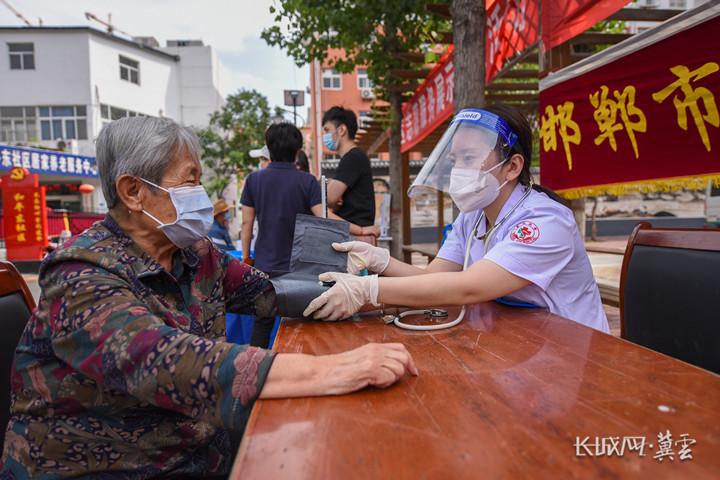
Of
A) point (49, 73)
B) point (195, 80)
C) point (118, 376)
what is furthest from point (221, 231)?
point (195, 80)

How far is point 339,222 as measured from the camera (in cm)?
170

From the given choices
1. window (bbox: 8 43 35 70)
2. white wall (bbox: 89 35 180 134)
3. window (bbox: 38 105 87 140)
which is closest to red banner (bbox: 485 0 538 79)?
white wall (bbox: 89 35 180 134)

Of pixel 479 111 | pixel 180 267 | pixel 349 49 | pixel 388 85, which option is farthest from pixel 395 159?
pixel 180 267

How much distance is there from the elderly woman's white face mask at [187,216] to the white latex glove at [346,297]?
0.41 metres

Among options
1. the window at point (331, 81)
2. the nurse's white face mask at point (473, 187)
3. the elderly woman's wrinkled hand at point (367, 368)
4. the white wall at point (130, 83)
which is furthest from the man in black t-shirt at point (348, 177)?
the window at point (331, 81)

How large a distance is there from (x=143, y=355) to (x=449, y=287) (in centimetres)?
88

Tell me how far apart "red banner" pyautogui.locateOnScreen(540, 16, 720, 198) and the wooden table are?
1.57 metres

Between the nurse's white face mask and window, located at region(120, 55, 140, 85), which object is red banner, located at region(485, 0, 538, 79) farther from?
window, located at region(120, 55, 140, 85)

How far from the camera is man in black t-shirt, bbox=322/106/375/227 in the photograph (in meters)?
3.33

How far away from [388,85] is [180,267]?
5.98m

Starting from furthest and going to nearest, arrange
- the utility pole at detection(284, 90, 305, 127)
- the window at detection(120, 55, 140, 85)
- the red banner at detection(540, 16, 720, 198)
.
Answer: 1. the window at detection(120, 55, 140, 85)
2. the utility pole at detection(284, 90, 305, 127)
3. the red banner at detection(540, 16, 720, 198)

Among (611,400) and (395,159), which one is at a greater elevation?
(395,159)

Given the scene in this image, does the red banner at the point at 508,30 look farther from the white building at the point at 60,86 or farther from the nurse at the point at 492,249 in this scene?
the white building at the point at 60,86

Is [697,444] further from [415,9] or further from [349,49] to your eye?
[349,49]
